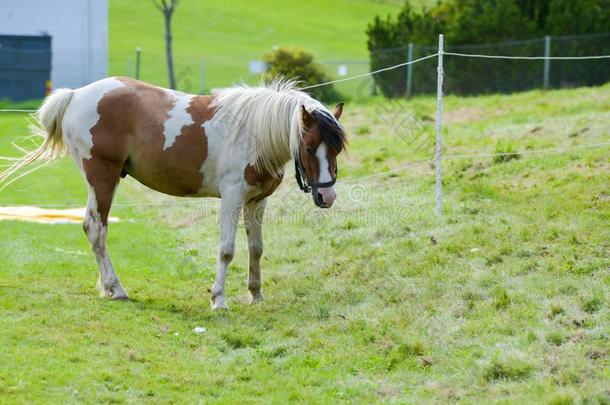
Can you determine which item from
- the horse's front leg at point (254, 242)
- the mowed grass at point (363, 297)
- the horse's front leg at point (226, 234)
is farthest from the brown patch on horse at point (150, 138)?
the mowed grass at point (363, 297)

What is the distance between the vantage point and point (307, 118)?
23.4 ft

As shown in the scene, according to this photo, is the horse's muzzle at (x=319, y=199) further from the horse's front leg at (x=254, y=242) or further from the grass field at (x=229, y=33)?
the grass field at (x=229, y=33)

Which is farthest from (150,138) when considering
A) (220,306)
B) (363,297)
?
(363,297)

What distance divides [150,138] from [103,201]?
0.73m

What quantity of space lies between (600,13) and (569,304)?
18482 mm

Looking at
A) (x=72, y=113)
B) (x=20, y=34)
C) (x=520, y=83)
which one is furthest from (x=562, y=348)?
(x=20, y=34)

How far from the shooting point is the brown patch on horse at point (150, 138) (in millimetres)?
7750

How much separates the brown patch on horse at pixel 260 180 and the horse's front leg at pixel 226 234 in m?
0.15

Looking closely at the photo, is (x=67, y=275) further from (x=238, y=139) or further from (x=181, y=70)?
(x=181, y=70)

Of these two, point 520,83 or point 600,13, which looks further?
point 600,13

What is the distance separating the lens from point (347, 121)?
1812cm

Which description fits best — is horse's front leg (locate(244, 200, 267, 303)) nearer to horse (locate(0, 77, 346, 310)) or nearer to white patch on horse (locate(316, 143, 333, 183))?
horse (locate(0, 77, 346, 310))

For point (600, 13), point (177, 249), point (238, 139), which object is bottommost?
point (177, 249)

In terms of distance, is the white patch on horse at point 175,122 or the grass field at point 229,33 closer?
the white patch on horse at point 175,122
